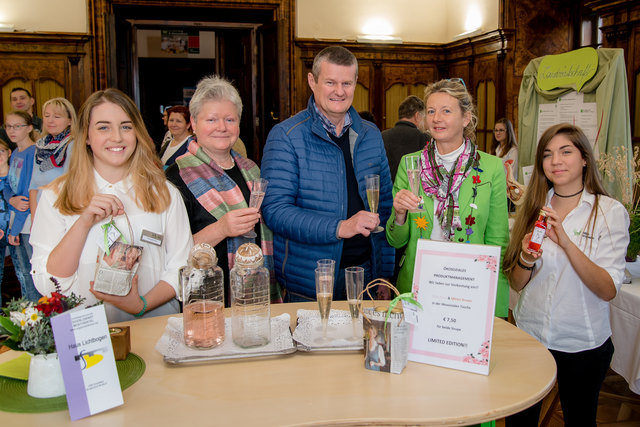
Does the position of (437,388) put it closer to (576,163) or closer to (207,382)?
(207,382)

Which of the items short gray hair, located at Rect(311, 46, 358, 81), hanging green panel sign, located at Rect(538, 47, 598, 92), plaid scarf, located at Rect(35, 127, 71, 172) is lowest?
plaid scarf, located at Rect(35, 127, 71, 172)

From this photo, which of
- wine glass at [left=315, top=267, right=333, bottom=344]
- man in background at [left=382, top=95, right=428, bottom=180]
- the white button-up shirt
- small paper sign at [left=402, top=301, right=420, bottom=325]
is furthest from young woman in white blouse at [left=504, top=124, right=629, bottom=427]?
man in background at [left=382, top=95, right=428, bottom=180]

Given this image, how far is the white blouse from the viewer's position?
1978mm

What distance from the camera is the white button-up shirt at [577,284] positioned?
6.98 feet

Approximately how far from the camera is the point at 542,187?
7.64ft

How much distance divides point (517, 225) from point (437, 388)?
3.55ft

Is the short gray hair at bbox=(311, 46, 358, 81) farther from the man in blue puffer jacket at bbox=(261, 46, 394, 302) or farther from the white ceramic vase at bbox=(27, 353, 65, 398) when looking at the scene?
the white ceramic vase at bbox=(27, 353, 65, 398)

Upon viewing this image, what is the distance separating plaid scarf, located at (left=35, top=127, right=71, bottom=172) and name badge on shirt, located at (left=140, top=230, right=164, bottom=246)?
9.07 ft

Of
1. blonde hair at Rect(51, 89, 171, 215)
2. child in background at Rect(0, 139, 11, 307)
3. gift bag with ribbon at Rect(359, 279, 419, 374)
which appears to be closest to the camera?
gift bag with ribbon at Rect(359, 279, 419, 374)

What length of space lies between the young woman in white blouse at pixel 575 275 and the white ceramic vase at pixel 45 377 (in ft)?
5.35

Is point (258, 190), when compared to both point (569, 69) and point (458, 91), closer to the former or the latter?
point (458, 91)

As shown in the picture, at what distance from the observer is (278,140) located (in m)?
2.49

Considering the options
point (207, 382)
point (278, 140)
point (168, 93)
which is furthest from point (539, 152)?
point (168, 93)

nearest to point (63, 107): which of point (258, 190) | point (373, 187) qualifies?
point (258, 190)
